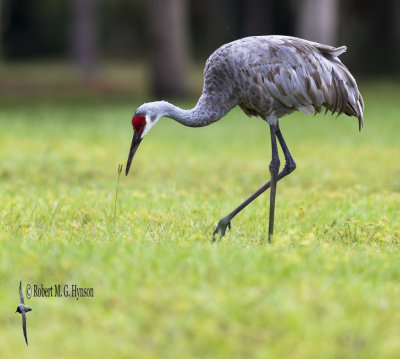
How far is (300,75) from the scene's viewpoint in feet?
21.5

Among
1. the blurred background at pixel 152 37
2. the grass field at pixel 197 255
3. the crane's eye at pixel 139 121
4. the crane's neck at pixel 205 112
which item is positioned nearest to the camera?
the grass field at pixel 197 255

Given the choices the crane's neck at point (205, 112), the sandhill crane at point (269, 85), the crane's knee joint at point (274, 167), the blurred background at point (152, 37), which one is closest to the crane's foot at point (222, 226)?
the sandhill crane at point (269, 85)

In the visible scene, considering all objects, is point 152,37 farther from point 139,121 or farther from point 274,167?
point 139,121

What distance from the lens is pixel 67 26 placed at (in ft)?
138

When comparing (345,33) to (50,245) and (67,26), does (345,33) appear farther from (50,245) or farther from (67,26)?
(50,245)

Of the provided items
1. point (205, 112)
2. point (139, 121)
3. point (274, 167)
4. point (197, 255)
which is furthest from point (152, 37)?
point (197, 255)

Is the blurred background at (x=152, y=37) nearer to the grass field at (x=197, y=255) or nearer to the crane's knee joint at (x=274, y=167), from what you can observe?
the grass field at (x=197, y=255)

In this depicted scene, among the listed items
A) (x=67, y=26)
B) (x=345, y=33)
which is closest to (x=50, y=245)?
(x=345, y=33)

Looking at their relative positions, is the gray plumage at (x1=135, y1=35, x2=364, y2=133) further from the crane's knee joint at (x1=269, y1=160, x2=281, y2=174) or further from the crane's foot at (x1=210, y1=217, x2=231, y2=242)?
the crane's foot at (x1=210, y1=217, x2=231, y2=242)

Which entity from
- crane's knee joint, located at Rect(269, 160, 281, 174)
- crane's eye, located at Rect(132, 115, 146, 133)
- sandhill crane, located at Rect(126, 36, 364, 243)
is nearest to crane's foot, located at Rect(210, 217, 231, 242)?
sandhill crane, located at Rect(126, 36, 364, 243)

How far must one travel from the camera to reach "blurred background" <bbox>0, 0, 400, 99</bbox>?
786 inches

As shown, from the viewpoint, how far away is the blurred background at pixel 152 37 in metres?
20.0

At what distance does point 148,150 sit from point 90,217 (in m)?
5.30

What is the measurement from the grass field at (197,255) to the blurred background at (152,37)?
3.94 meters
